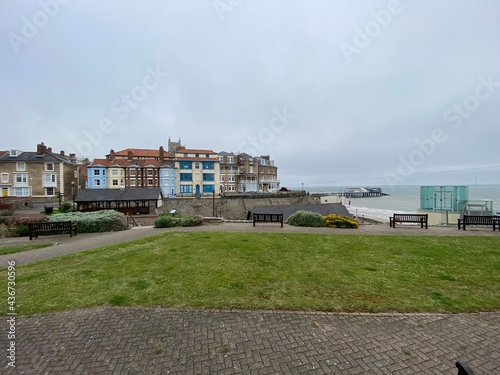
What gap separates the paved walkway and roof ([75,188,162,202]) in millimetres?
32110

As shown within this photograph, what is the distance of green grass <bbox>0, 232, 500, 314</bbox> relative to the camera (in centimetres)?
511

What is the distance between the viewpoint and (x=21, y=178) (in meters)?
40.2

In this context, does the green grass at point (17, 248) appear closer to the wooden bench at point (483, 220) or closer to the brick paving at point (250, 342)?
the brick paving at point (250, 342)

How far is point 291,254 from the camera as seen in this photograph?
896cm

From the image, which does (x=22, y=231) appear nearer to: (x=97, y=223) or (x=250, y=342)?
(x=97, y=223)

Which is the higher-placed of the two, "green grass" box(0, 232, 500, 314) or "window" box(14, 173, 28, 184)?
"window" box(14, 173, 28, 184)

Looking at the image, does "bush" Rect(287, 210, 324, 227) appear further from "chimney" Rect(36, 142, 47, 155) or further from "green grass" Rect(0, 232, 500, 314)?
"chimney" Rect(36, 142, 47, 155)

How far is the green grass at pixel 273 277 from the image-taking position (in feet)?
16.8

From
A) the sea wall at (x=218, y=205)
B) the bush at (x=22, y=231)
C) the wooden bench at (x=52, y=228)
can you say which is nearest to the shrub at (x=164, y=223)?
the wooden bench at (x=52, y=228)

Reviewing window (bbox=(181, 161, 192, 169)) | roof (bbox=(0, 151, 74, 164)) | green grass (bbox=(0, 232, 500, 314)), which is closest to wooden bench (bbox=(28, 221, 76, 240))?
green grass (bbox=(0, 232, 500, 314))

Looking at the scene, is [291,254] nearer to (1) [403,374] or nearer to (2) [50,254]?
(1) [403,374]

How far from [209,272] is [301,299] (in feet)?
9.63

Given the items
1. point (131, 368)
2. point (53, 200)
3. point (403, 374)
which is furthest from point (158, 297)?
point (53, 200)

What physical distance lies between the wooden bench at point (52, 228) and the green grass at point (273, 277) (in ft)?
22.3
